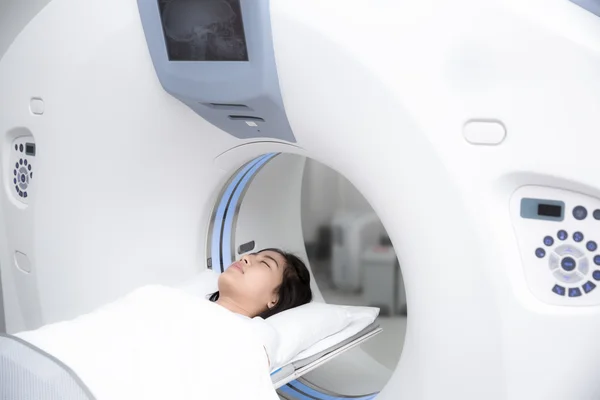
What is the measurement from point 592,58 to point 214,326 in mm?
769

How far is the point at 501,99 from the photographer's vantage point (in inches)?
41.8

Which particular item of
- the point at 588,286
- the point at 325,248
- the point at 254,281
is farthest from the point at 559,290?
the point at 325,248

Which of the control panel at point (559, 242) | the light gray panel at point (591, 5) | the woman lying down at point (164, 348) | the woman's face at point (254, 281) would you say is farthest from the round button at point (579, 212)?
the woman's face at point (254, 281)

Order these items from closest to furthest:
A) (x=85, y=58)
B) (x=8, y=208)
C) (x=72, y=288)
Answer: (x=85, y=58)
(x=72, y=288)
(x=8, y=208)

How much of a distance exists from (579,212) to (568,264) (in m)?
0.08

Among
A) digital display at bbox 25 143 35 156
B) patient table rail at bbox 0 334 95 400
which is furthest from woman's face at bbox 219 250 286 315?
digital display at bbox 25 143 35 156

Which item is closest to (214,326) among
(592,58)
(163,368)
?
(163,368)

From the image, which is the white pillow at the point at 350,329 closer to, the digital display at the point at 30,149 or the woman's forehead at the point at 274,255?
the woman's forehead at the point at 274,255

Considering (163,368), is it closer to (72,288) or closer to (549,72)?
(72,288)

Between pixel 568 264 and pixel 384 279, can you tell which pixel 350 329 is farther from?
pixel 568 264

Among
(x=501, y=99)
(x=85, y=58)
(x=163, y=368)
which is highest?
(x=85, y=58)

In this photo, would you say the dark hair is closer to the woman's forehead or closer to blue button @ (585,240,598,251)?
the woman's forehead

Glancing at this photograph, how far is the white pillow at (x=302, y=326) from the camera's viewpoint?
1426 millimetres

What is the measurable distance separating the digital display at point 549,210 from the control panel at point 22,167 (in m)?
1.19
